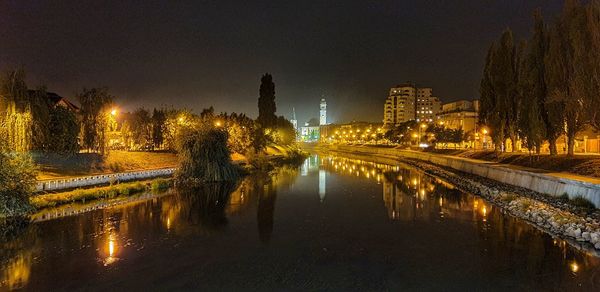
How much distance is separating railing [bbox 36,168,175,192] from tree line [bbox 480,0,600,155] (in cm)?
3268

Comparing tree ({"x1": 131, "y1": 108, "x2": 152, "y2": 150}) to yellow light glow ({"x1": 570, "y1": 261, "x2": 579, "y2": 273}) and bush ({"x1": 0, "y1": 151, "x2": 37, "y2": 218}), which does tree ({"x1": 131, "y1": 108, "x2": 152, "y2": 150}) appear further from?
yellow light glow ({"x1": 570, "y1": 261, "x2": 579, "y2": 273})

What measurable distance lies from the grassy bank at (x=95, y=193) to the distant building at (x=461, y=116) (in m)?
76.1

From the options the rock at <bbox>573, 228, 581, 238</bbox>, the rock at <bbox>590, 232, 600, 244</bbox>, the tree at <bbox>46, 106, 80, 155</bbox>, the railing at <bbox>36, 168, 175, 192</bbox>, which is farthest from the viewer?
the tree at <bbox>46, 106, 80, 155</bbox>

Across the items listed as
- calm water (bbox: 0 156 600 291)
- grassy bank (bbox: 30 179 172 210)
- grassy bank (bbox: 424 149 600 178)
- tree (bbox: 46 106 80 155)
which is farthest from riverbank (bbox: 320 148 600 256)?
tree (bbox: 46 106 80 155)

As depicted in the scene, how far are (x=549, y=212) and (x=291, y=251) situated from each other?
1390 cm

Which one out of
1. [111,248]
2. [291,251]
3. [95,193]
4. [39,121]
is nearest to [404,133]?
[39,121]

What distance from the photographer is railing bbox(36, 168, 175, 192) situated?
79.6 ft

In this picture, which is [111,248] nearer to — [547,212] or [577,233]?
[577,233]

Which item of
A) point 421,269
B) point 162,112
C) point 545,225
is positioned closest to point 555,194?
point 545,225

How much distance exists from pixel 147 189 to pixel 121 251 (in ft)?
50.7

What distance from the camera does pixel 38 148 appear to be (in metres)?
29.6

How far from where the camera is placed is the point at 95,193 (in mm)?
25484

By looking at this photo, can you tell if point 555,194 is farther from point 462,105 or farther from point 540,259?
point 462,105

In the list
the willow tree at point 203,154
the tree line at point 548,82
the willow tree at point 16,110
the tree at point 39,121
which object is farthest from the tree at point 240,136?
the tree line at point 548,82
